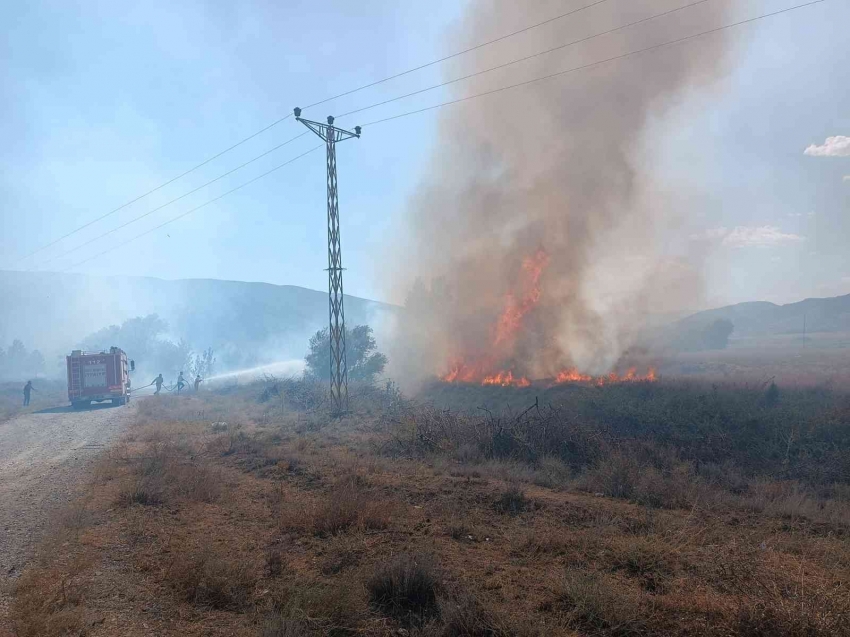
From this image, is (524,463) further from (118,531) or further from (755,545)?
(118,531)

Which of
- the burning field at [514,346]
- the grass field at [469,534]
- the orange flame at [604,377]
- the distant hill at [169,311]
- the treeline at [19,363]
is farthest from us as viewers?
the distant hill at [169,311]

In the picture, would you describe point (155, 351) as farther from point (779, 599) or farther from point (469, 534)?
point (779, 599)

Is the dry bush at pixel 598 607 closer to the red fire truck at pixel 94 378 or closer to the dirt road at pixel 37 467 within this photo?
the dirt road at pixel 37 467

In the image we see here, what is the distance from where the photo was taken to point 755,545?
22.1 ft

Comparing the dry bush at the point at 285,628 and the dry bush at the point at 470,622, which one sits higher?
the dry bush at the point at 285,628

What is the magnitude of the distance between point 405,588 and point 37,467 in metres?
11.7

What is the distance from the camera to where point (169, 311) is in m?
130

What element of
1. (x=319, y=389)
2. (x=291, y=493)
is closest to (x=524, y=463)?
(x=291, y=493)

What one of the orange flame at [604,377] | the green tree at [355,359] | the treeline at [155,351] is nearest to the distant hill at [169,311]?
the treeline at [155,351]

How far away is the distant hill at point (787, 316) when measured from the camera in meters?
113

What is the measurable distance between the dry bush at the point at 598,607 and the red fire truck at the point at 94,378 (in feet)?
101

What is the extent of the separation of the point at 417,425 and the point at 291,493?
598 cm

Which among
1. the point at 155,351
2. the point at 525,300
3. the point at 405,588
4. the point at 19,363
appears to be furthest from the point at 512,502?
the point at 19,363

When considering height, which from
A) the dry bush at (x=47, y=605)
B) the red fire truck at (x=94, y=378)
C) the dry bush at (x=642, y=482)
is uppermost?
the red fire truck at (x=94, y=378)
